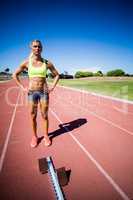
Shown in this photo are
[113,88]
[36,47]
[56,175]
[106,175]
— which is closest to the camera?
[56,175]

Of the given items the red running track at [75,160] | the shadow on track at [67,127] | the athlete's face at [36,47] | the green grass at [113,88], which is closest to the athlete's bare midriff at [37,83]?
the athlete's face at [36,47]

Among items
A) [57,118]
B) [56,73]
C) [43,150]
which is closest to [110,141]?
[43,150]

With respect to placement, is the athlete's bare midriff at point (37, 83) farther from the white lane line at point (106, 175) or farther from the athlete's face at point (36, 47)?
the white lane line at point (106, 175)

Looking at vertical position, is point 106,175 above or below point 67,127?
below

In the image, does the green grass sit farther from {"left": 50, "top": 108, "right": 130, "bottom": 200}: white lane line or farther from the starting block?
the starting block

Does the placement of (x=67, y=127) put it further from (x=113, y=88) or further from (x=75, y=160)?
(x=113, y=88)

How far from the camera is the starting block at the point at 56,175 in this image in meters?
3.33

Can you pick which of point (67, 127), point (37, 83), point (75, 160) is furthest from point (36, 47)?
point (67, 127)

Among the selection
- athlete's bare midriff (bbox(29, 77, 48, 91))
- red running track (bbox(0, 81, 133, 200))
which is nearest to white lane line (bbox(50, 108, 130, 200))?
red running track (bbox(0, 81, 133, 200))

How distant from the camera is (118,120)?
8.66 m

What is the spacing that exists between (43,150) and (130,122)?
14.2 feet

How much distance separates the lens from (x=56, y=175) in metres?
3.78

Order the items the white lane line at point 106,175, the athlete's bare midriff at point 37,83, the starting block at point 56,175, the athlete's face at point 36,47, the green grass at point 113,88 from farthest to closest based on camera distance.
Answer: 1. the green grass at point 113,88
2. the athlete's bare midriff at point 37,83
3. the athlete's face at point 36,47
4. the white lane line at point 106,175
5. the starting block at point 56,175

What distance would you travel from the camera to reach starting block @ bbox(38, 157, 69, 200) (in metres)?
3.33
